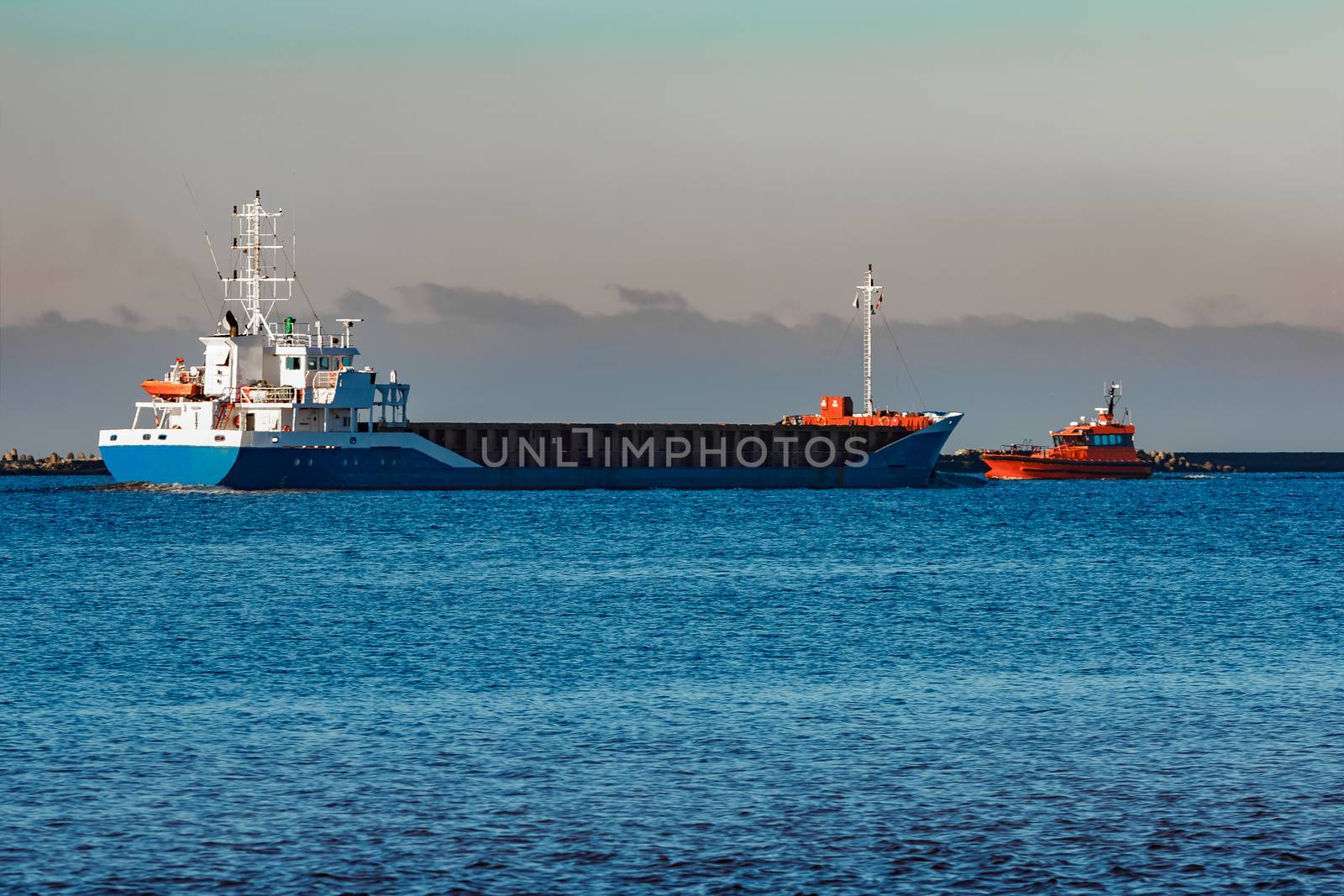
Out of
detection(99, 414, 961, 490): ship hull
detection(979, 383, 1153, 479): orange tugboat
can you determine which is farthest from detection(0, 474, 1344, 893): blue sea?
detection(979, 383, 1153, 479): orange tugboat

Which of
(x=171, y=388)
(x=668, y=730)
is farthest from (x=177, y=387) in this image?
(x=668, y=730)

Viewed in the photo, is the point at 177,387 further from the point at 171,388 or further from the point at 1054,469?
the point at 1054,469

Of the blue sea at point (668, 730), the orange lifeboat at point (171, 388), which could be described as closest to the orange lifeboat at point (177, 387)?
the orange lifeboat at point (171, 388)

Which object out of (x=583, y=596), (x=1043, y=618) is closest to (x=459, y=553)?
(x=583, y=596)

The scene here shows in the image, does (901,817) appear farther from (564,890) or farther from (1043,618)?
(1043,618)

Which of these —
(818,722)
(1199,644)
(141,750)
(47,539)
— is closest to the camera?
(141,750)

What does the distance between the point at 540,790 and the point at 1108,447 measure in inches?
5069

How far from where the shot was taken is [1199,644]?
28.6 meters

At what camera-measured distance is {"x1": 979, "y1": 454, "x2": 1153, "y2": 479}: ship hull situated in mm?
136000

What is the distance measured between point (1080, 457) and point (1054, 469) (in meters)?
2.96

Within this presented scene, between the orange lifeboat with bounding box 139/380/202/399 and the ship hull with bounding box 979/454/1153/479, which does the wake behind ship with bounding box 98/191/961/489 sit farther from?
the ship hull with bounding box 979/454/1153/479

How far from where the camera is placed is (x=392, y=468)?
94.2 metres

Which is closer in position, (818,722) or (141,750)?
(141,750)

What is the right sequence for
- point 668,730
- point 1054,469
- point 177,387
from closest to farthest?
point 668,730, point 177,387, point 1054,469
